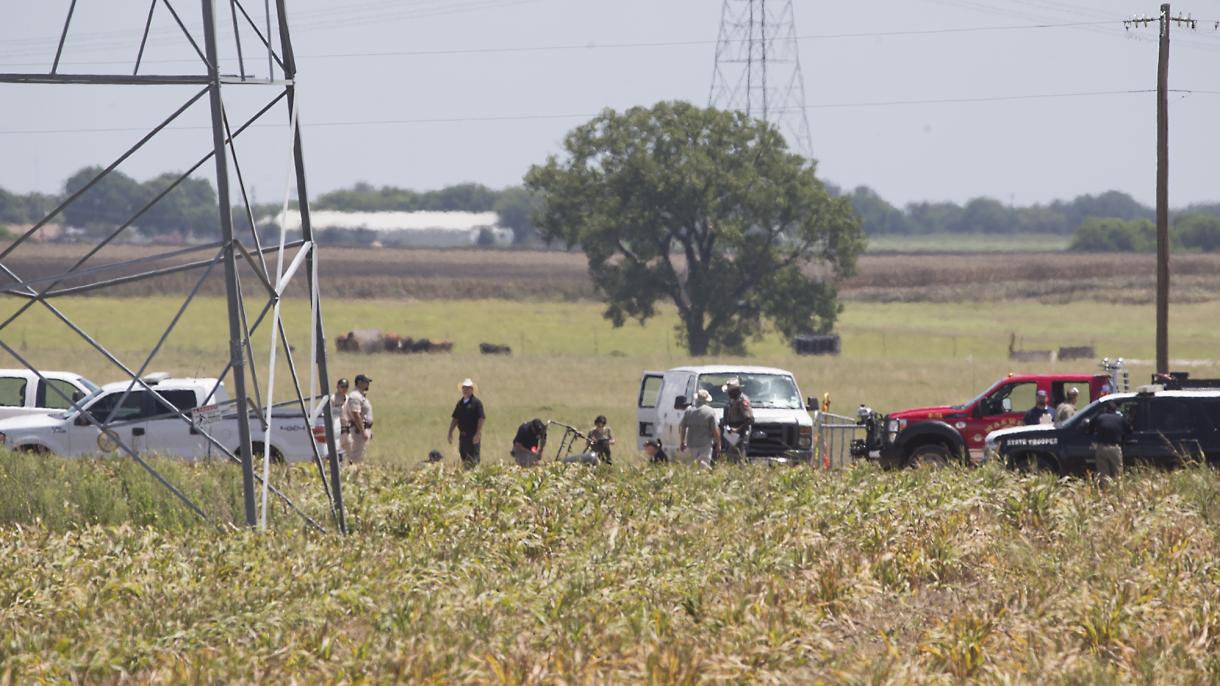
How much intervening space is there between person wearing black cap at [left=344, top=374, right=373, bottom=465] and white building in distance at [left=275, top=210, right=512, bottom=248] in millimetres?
102891

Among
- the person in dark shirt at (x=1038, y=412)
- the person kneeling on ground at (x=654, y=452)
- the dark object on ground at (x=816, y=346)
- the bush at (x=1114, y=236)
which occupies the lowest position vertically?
the dark object on ground at (x=816, y=346)

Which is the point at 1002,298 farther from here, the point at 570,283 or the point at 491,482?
the point at 491,482

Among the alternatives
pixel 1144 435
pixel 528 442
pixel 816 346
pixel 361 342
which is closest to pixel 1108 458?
pixel 1144 435

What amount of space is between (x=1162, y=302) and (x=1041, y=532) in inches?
682

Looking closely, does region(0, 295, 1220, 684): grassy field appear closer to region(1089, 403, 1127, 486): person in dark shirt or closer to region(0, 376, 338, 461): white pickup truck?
region(1089, 403, 1127, 486): person in dark shirt

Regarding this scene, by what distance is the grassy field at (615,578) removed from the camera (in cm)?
1067

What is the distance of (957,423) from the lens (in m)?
24.6

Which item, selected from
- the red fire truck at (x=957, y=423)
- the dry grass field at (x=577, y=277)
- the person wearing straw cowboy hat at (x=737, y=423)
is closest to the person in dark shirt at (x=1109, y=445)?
the red fire truck at (x=957, y=423)

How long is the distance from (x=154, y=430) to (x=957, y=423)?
37.2 ft

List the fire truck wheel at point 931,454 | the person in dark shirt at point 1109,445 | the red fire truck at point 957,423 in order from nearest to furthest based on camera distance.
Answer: the person in dark shirt at point 1109,445
the fire truck wheel at point 931,454
the red fire truck at point 957,423

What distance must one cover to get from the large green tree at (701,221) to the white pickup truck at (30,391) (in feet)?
153

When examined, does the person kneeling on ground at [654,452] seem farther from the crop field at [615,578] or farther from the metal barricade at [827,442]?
the metal barricade at [827,442]

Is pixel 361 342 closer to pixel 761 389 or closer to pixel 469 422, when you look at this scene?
pixel 761 389

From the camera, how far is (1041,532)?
51.9ft
